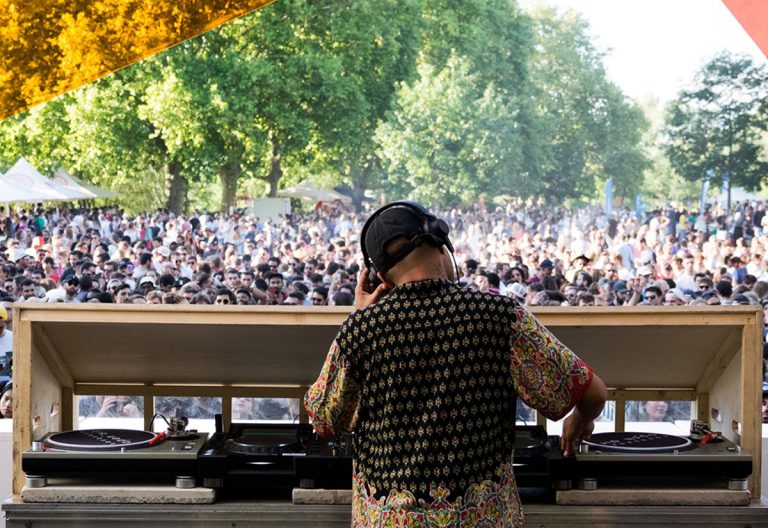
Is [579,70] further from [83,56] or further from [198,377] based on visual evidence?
[198,377]

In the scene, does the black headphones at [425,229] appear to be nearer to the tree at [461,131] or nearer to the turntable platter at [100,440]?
the turntable platter at [100,440]

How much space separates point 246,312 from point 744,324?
1261 millimetres

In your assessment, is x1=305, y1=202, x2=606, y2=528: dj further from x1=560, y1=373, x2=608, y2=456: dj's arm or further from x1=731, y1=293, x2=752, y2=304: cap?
x1=731, y1=293, x2=752, y2=304: cap

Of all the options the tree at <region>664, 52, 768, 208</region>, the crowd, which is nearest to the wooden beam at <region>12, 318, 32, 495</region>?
the crowd

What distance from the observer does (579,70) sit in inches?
1235

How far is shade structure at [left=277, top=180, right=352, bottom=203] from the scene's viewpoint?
30.0 m

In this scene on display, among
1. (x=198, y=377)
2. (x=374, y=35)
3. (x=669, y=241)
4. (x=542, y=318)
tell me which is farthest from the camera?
(x=374, y=35)

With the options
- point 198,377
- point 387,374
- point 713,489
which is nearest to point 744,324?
point 713,489

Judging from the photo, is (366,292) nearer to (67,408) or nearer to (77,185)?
(67,408)

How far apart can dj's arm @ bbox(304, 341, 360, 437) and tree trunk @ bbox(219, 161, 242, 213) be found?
2747 centimetres

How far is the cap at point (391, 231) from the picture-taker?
1996 mm

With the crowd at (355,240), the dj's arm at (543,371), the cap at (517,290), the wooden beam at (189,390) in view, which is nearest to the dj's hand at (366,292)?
the dj's arm at (543,371)

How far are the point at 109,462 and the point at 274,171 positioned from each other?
27.1 meters

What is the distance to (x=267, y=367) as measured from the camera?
300 cm
